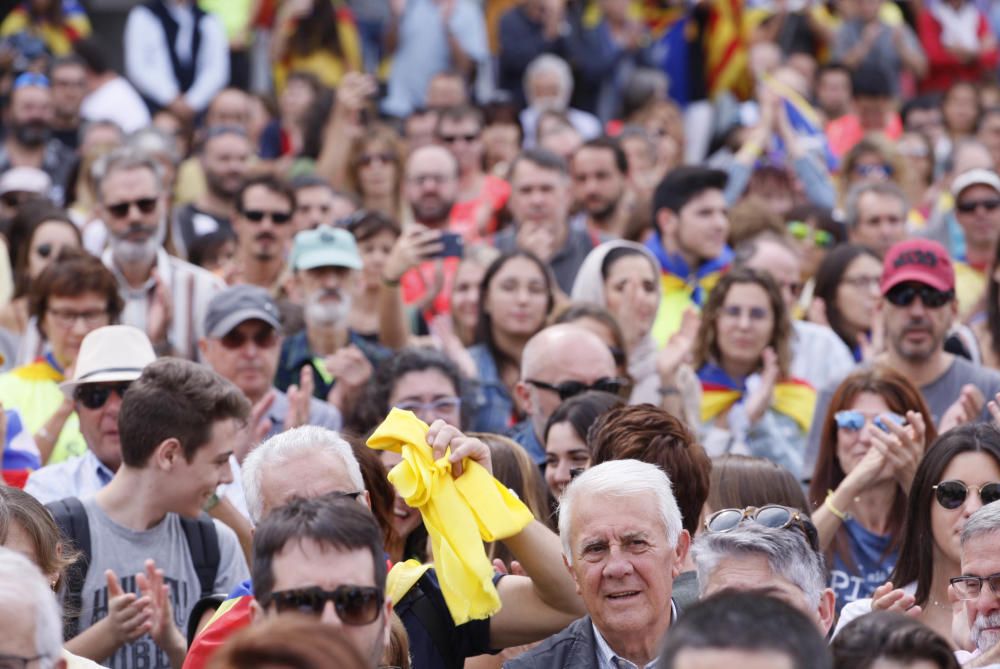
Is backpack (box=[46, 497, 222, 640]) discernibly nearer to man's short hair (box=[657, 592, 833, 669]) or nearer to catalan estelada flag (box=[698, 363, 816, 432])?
man's short hair (box=[657, 592, 833, 669])

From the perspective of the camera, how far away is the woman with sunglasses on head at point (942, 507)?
18.8ft

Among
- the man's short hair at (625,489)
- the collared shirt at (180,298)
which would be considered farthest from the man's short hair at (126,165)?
the man's short hair at (625,489)

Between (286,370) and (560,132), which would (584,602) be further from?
(560,132)

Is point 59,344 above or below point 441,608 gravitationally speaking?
above

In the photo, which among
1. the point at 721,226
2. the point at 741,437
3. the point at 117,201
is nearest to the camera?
the point at 741,437

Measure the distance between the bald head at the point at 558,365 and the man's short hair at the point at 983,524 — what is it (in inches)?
99.3

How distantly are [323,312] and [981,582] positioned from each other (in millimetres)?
4503

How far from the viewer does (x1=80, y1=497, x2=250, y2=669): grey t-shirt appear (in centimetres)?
568

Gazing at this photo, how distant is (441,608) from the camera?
5.05 meters

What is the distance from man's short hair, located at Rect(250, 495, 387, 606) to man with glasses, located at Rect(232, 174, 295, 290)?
552 cm

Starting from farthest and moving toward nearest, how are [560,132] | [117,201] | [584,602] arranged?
[560,132] → [117,201] → [584,602]

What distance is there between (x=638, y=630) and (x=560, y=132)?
8642 mm

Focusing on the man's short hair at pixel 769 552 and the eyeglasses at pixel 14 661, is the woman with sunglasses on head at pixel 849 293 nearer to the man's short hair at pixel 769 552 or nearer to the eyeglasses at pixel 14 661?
the man's short hair at pixel 769 552

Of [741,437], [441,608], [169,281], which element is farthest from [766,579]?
[169,281]
